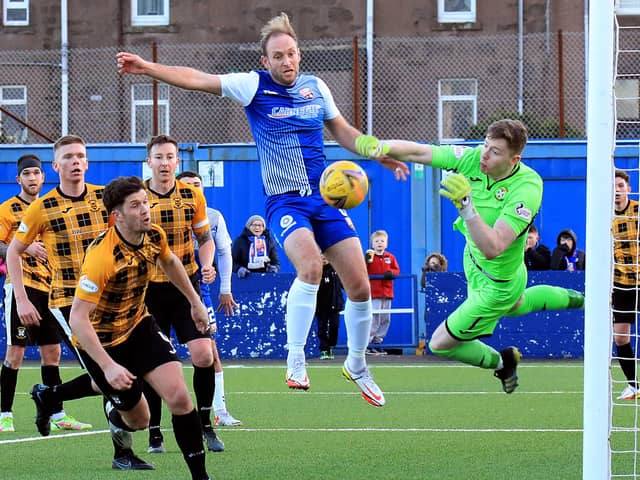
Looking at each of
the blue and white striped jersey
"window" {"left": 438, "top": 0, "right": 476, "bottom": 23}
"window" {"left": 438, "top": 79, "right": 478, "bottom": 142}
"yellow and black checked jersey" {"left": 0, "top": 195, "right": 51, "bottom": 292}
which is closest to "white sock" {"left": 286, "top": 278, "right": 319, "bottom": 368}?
the blue and white striped jersey

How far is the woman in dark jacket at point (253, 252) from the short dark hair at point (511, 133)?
10.3 meters

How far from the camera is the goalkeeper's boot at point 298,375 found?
26.9 ft

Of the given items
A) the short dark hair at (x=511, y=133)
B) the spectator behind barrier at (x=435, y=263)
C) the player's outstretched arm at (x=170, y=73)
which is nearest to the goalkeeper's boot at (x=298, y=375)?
the player's outstretched arm at (x=170, y=73)

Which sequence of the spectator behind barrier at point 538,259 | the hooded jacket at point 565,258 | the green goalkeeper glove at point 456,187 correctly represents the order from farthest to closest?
the spectator behind barrier at point 538,259
the hooded jacket at point 565,258
the green goalkeeper glove at point 456,187

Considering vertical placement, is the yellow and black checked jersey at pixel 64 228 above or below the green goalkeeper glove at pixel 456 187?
below

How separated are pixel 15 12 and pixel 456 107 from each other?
38.3 ft

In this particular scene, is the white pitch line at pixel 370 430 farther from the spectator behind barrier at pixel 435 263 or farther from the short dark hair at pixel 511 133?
the spectator behind barrier at pixel 435 263

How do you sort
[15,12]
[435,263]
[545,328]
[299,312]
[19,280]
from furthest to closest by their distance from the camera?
[15,12]
[435,263]
[545,328]
[19,280]
[299,312]

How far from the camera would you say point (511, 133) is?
794 centimetres

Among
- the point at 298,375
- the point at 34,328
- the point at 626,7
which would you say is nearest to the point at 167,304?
the point at 298,375

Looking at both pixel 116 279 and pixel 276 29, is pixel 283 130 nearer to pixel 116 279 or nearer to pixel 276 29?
pixel 276 29

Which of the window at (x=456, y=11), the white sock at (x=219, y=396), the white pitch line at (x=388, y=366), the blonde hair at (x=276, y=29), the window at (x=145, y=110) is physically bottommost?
the white pitch line at (x=388, y=366)

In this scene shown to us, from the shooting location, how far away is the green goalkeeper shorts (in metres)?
8.47

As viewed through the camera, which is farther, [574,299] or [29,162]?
[29,162]
